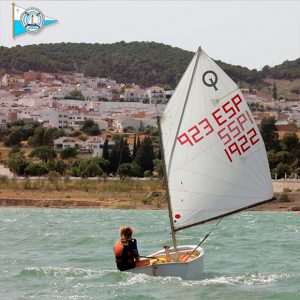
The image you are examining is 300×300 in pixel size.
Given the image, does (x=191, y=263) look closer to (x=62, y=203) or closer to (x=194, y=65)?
(x=194, y=65)

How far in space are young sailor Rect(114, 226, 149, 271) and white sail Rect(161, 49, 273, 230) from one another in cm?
118

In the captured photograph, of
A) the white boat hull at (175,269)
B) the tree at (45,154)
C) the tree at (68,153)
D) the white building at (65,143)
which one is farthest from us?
the white building at (65,143)

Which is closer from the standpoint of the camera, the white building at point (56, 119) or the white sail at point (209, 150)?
the white sail at point (209, 150)

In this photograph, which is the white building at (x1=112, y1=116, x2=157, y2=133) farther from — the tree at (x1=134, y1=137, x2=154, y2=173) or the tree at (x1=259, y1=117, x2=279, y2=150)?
the tree at (x1=134, y1=137, x2=154, y2=173)

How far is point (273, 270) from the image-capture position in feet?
80.6

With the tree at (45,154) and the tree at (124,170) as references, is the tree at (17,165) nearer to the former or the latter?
the tree at (45,154)

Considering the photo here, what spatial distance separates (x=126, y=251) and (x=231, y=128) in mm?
3821

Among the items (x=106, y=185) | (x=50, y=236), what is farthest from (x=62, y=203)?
(x=50, y=236)

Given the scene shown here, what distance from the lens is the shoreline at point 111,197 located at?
247 ft

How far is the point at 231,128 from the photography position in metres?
22.2

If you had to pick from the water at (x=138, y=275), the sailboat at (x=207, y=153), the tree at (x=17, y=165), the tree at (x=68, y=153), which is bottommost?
the water at (x=138, y=275)

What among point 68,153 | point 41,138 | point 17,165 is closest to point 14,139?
point 41,138

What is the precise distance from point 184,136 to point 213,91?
1318mm

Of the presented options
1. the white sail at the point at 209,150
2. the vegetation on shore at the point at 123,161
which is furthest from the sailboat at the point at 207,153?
the vegetation on shore at the point at 123,161
